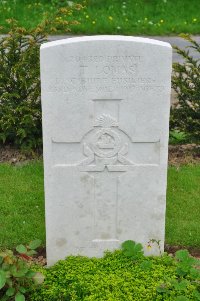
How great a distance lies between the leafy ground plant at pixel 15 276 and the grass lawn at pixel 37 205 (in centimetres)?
77

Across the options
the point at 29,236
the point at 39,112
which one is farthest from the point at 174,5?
the point at 29,236

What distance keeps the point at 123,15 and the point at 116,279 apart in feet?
32.3

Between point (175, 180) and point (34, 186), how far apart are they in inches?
53.7

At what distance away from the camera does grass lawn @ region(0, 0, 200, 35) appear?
12.1m

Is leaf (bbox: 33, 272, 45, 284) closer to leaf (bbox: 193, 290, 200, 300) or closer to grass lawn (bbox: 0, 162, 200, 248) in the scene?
grass lawn (bbox: 0, 162, 200, 248)

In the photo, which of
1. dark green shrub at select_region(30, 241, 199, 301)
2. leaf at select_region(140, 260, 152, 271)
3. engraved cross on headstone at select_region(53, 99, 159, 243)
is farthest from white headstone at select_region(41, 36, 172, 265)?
leaf at select_region(140, 260, 152, 271)

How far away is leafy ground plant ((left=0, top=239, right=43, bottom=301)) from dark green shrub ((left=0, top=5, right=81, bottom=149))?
95.0 inches

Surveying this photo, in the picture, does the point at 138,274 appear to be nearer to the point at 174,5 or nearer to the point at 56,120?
the point at 56,120

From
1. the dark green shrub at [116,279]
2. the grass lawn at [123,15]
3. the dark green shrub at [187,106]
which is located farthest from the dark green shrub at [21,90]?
the grass lawn at [123,15]

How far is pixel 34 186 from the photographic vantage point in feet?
17.6

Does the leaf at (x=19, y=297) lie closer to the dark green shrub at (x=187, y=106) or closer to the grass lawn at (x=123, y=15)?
the dark green shrub at (x=187, y=106)

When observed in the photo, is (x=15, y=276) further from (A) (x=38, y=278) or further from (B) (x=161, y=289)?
(B) (x=161, y=289)

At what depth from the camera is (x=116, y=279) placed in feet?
12.3

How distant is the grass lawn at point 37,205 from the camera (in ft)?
14.9
